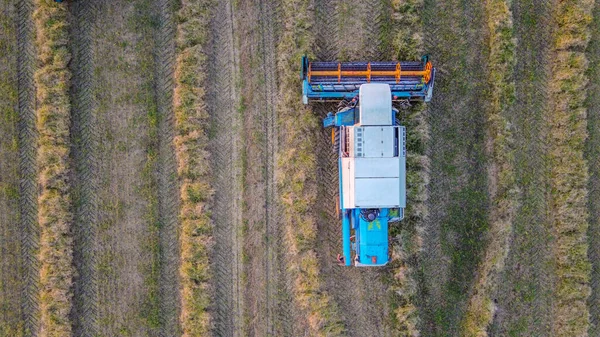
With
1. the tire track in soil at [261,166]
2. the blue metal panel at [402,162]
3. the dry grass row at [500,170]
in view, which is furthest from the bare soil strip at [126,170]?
the dry grass row at [500,170]

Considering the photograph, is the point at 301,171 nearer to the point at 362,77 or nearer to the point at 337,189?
the point at 337,189

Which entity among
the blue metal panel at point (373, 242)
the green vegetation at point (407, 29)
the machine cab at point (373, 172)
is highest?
the green vegetation at point (407, 29)

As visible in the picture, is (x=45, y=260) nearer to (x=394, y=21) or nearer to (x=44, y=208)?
(x=44, y=208)

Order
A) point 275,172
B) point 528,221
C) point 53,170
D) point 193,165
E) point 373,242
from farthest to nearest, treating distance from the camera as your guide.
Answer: point 528,221, point 275,172, point 193,165, point 53,170, point 373,242

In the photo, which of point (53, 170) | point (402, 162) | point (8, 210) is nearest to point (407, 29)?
point (402, 162)

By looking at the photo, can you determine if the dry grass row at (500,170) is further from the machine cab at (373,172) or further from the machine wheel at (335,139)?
the machine wheel at (335,139)

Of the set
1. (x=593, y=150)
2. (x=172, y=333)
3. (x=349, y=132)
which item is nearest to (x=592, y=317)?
(x=593, y=150)
